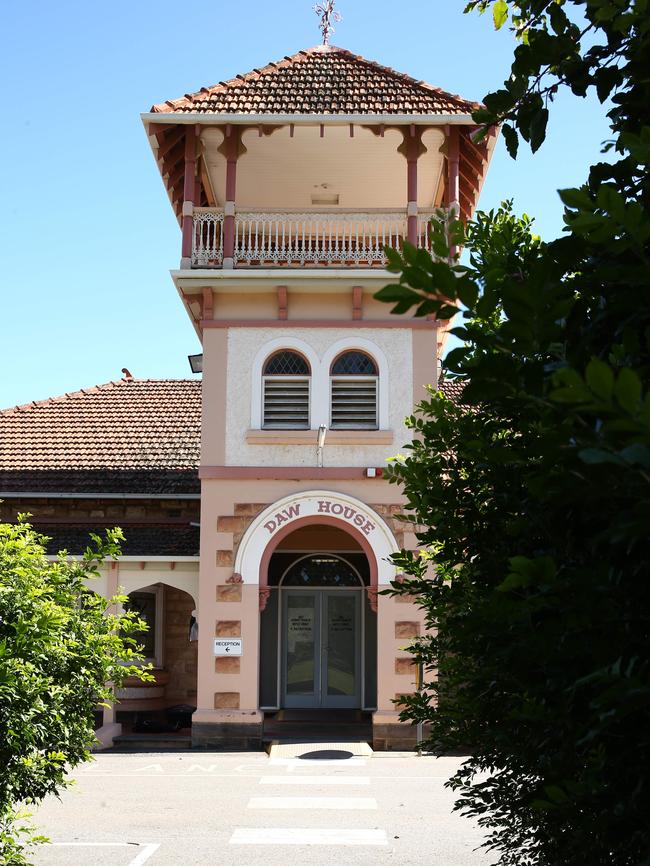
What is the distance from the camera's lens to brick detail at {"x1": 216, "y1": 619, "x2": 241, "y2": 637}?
16.4 m

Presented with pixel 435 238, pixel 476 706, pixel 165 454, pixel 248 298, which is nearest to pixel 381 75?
pixel 248 298

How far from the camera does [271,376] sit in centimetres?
1697

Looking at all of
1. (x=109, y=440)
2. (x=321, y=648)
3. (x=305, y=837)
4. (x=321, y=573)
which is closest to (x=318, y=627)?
(x=321, y=648)

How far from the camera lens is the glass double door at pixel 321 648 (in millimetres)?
19594

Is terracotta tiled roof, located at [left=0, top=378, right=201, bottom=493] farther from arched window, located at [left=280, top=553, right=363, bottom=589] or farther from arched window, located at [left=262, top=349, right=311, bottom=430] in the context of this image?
arched window, located at [left=262, top=349, right=311, bottom=430]

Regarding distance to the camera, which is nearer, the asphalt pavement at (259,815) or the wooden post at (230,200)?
the asphalt pavement at (259,815)

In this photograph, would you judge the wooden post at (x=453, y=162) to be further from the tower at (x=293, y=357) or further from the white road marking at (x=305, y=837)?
the white road marking at (x=305, y=837)

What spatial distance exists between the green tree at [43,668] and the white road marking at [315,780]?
587cm

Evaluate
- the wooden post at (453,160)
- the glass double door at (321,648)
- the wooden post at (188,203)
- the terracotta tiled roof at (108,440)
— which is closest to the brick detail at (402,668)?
the glass double door at (321,648)

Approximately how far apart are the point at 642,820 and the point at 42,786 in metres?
5.17

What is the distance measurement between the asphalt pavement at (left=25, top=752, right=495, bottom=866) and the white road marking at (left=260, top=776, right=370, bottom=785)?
0.01m

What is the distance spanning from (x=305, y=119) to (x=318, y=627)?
29.0 ft

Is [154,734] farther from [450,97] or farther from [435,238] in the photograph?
[435,238]

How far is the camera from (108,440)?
20578 millimetres
